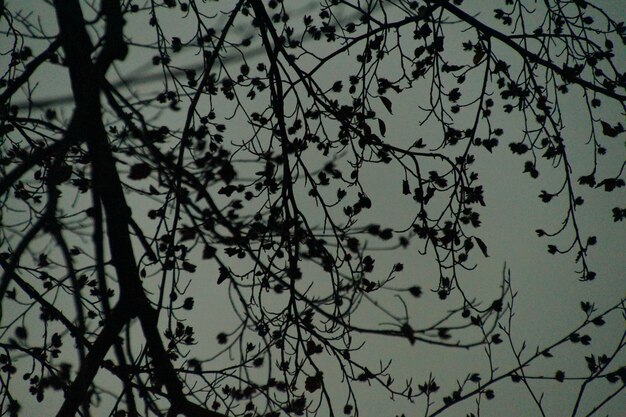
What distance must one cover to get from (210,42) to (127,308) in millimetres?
2661

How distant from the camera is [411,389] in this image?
3.40 meters

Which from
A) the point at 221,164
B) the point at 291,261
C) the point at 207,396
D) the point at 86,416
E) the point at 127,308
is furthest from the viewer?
the point at 207,396

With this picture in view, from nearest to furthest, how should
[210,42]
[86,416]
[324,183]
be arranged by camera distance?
[86,416] < [324,183] < [210,42]

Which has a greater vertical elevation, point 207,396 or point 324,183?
point 324,183

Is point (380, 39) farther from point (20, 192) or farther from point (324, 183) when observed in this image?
point (20, 192)

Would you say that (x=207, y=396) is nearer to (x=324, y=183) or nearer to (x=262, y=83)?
(x=324, y=183)

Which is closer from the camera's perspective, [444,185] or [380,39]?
[444,185]

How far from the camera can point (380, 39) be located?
387 centimetres

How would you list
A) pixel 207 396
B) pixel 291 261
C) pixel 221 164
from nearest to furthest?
1. pixel 221 164
2. pixel 291 261
3. pixel 207 396

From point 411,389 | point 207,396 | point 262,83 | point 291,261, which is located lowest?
point 207,396

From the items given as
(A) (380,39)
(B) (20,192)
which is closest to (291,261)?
(A) (380,39)

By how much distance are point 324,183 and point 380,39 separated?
4.79ft

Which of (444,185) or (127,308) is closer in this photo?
(127,308)

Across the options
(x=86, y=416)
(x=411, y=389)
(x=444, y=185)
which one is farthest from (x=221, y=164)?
(x=411, y=389)
